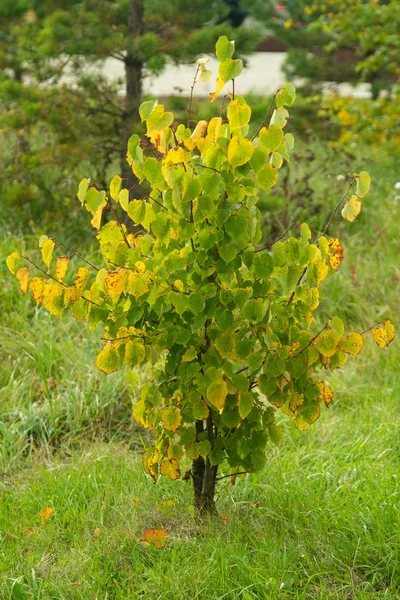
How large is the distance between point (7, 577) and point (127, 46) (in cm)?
407

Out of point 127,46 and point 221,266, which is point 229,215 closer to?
point 221,266

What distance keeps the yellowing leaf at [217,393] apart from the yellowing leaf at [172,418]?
6.0 inches

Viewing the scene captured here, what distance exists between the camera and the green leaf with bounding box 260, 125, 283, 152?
2361 mm

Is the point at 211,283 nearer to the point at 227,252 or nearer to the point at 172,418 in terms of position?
the point at 227,252

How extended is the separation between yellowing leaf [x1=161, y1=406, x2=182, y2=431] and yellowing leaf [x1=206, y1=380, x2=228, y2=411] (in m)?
0.15

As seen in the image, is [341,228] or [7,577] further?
[341,228]

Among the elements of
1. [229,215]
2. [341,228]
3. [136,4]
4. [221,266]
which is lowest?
[341,228]

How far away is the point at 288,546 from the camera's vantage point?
2754 mm

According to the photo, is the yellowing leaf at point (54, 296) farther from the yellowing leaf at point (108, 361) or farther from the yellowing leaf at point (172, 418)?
the yellowing leaf at point (172, 418)

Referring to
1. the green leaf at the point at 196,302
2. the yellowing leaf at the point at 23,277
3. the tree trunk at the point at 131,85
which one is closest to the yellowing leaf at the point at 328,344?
the green leaf at the point at 196,302

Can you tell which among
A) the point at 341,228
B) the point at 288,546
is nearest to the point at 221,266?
the point at 288,546

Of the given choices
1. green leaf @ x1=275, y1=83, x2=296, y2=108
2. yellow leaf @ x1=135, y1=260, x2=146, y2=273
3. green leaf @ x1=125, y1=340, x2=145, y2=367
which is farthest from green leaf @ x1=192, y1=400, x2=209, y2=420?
green leaf @ x1=275, y1=83, x2=296, y2=108

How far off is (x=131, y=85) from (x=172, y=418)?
13.3 ft

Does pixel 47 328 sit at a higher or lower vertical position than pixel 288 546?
lower
